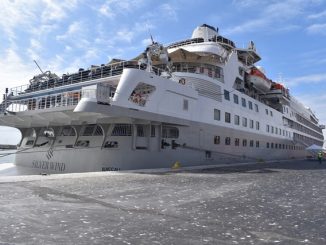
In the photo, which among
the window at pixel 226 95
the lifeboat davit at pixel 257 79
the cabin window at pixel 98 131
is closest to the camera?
the cabin window at pixel 98 131

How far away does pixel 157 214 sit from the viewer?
308 inches

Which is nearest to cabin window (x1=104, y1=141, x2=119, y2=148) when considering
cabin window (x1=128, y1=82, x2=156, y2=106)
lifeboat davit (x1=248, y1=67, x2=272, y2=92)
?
cabin window (x1=128, y1=82, x2=156, y2=106)

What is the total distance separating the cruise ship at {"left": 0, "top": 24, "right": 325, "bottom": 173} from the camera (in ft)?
65.8

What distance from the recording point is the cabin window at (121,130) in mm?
21172

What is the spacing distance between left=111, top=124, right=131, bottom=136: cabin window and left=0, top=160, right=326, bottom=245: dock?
8.35m

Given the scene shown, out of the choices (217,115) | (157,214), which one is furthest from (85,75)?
(157,214)

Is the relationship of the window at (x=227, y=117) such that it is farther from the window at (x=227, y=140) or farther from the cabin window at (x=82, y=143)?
the cabin window at (x=82, y=143)

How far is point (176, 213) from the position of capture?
8.00 m

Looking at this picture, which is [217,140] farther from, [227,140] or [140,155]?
[140,155]

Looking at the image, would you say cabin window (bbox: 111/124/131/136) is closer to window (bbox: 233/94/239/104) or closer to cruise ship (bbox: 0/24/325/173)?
cruise ship (bbox: 0/24/325/173)

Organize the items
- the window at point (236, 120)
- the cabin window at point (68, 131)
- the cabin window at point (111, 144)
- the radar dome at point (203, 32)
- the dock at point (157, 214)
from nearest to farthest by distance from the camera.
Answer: the dock at point (157, 214)
the cabin window at point (111, 144)
the cabin window at point (68, 131)
the window at point (236, 120)
the radar dome at point (203, 32)

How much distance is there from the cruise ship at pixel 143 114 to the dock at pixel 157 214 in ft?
25.1

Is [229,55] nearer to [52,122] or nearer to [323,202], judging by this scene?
[52,122]

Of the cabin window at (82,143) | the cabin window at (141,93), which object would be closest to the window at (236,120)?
the cabin window at (141,93)
